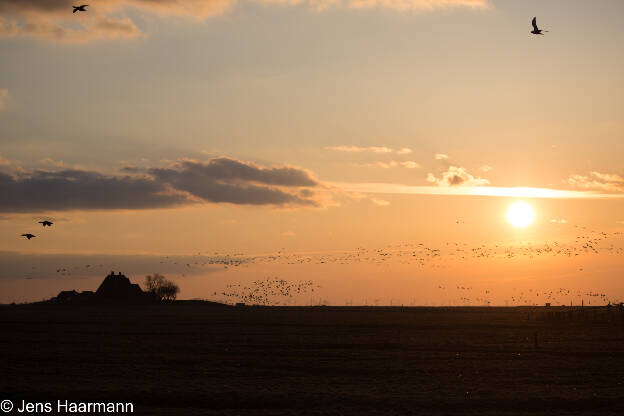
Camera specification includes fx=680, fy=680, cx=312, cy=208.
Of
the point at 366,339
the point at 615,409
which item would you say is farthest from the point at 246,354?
the point at 615,409

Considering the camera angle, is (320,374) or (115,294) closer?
(320,374)

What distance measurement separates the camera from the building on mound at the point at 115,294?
153625 mm

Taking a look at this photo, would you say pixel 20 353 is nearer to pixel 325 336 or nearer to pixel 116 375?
pixel 116 375

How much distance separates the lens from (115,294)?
154625 millimetres

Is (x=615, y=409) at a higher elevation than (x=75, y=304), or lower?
lower

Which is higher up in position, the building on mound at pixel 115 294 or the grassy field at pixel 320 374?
the building on mound at pixel 115 294

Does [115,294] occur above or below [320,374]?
above

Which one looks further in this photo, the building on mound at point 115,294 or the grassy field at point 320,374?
the building on mound at point 115,294

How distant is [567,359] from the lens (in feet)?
139

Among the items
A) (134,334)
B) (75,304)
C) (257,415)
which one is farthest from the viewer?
(75,304)

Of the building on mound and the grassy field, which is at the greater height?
the building on mound

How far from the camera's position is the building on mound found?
504ft

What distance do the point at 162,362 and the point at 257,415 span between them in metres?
15.3

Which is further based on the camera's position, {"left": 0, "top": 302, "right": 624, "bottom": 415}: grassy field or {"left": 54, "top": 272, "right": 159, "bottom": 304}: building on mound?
{"left": 54, "top": 272, "right": 159, "bottom": 304}: building on mound
